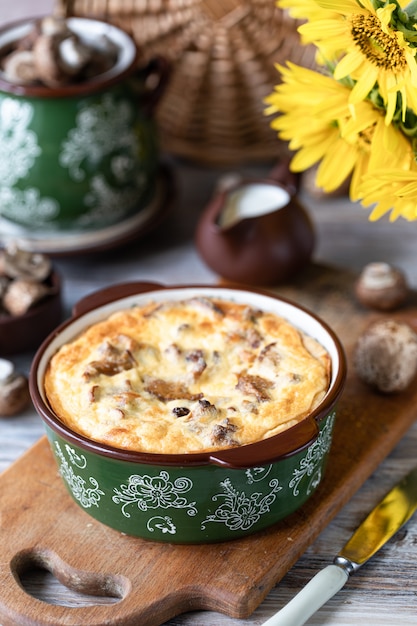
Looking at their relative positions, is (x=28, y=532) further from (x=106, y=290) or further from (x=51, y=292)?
(x=51, y=292)

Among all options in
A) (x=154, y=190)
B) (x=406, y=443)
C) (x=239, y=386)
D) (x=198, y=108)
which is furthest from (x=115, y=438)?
(x=198, y=108)

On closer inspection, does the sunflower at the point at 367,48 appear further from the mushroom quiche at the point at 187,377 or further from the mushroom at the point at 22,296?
the mushroom at the point at 22,296

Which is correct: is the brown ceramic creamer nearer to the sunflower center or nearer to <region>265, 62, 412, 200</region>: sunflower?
<region>265, 62, 412, 200</region>: sunflower

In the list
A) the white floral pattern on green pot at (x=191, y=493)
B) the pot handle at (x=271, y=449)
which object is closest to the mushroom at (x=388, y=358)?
the white floral pattern on green pot at (x=191, y=493)

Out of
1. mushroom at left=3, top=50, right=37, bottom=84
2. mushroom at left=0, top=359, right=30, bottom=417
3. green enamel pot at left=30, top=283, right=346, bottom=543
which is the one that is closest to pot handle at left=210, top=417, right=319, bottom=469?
green enamel pot at left=30, top=283, right=346, bottom=543

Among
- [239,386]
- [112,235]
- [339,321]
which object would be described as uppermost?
[239,386]

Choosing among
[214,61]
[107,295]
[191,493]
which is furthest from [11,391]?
[214,61]

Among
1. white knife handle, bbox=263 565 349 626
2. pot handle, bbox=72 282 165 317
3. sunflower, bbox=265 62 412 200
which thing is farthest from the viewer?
pot handle, bbox=72 282 165 317
